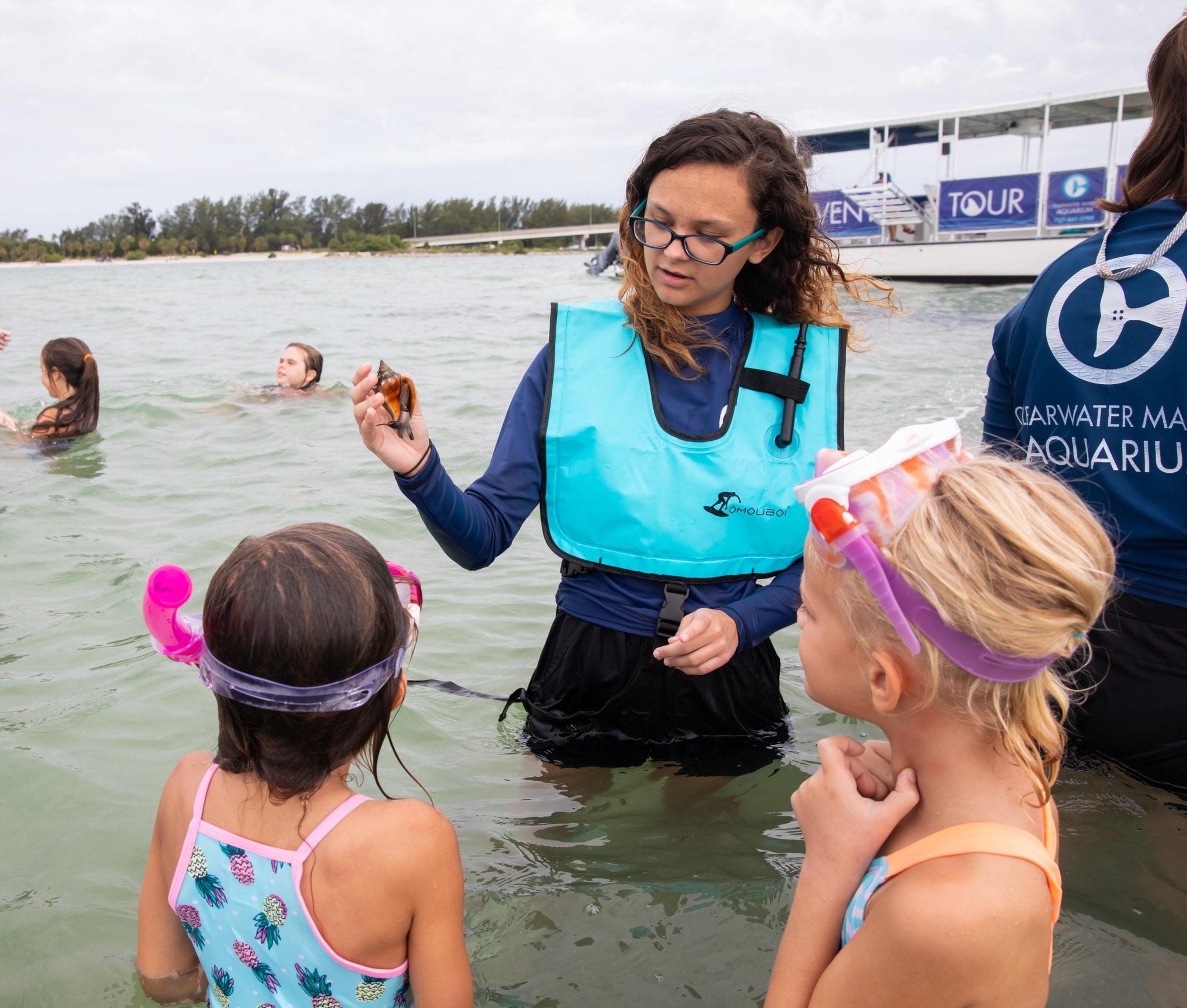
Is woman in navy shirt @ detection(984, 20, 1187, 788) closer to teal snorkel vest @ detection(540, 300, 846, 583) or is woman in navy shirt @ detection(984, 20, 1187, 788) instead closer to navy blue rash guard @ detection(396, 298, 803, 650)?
teal snorkel vest @ detection(540, 300, 846, 583)

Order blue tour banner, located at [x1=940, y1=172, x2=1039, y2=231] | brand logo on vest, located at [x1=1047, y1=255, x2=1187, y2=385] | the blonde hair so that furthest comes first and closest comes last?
blue tour banner, located at [x1=940, y1=172, x2=1039, y2=231] → brand logo on vest, located at [x1=1047, y1=255, x2=1187, y2=385] → the blonde hair

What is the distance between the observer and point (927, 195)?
27047 mm

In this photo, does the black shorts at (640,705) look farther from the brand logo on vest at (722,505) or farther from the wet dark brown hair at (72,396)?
the wet dark brown hair at (72,396)

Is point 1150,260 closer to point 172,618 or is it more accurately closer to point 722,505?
point 722,505

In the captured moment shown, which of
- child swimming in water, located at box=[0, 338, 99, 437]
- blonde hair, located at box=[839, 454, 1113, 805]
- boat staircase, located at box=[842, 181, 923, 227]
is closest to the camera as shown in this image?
blonde hair, located at box=[839, 454, 1113, 805]

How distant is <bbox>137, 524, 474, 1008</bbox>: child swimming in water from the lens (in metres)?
1.55

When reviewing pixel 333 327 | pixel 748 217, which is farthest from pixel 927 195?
pixel 748 217

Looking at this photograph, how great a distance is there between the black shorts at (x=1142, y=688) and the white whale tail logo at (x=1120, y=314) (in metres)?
0.55

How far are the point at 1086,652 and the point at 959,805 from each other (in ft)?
3.11

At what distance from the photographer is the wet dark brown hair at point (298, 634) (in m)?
1.54

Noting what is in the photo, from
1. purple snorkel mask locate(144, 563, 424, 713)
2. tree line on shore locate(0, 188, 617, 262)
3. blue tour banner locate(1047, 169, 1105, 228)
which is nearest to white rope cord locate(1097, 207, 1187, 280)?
purple snorkel mask locate(144, 563, 424, 713)

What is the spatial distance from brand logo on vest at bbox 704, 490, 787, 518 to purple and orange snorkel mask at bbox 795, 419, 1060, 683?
37.5 inches

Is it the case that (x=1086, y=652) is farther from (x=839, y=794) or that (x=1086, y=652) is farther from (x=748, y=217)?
(x=748, y=217)

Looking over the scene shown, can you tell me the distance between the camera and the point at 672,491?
2.42 m
